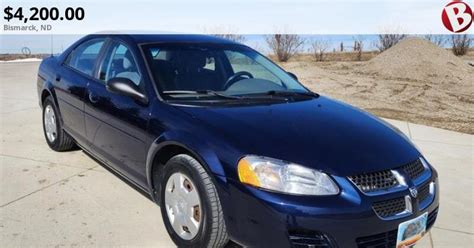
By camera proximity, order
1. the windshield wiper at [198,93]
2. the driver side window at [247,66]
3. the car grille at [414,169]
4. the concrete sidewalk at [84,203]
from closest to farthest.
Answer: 1. the car grille at [414,169]
2. the concrete sidewalk at [84,203]
3. the windshield wiper at [198,93]
4. the driver side window at [247,66]

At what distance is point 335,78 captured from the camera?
1577 cm

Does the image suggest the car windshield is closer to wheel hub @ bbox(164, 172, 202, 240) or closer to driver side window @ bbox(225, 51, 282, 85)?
driver side window @ bbox(225, 51, 282, 85)

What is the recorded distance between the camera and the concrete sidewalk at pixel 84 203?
3180mm

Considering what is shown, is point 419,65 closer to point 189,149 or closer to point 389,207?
point 389,207

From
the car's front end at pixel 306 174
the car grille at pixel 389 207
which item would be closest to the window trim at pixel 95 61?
the car's front end at pixel 306 174

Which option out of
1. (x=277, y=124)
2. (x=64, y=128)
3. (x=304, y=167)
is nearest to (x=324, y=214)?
(x=304, y=167)

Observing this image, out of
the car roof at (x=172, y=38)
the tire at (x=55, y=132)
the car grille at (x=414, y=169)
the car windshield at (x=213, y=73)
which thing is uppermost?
the car roof at (x=172, y=38)

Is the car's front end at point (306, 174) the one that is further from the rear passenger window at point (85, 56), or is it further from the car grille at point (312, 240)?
the rear passenger window at point (85, 56)

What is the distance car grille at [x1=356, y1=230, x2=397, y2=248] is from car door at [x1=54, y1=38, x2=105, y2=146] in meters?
2.86

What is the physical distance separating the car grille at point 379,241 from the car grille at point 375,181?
26cm

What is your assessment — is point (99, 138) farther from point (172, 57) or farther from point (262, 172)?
point (262, 172)

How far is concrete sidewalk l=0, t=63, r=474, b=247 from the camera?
3.18 meters

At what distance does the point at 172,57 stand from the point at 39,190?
177cm

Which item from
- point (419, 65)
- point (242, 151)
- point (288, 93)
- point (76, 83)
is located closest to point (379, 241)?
point (242, 151)
